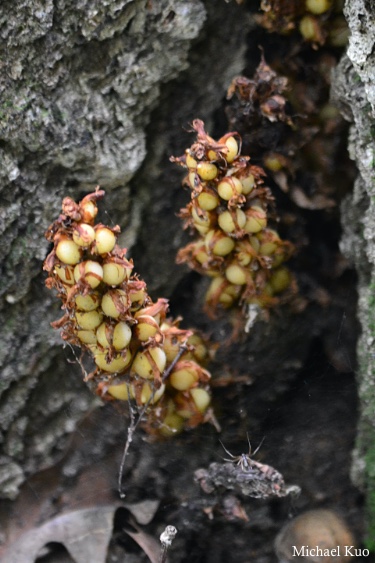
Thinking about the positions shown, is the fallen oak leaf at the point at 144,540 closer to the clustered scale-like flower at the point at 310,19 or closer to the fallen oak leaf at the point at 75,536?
the fallen oak leaf at the point at 75,536

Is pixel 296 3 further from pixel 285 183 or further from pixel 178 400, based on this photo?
pixel 178 400

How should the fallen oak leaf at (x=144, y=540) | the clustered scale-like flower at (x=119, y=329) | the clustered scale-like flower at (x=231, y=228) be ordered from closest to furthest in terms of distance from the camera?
the clustered scale-like flower at (x=119, y=329), the clustered scale-like flower at (x=231, y=228), the fallen oak leaf at (x=144, y=540)

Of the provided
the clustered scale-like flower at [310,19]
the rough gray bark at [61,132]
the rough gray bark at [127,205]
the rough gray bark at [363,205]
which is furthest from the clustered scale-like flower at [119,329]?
the clustered scale-like flower at [310,19]

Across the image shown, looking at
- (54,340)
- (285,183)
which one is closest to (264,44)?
(285,183)

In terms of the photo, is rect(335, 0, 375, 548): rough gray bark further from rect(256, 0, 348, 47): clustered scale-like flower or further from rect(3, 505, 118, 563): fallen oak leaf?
rect(3, 505, 118, 563): fallen oak leaf

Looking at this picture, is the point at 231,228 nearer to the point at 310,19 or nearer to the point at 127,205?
the point at 127,205

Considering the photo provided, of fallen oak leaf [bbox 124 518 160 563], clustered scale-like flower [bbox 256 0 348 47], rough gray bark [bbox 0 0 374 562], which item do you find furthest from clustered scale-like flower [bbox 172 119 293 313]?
fallen oak leaf [bbox 124 518 160 563]

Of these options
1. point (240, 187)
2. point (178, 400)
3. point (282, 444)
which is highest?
point (240, 187)

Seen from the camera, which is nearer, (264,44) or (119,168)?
(119,168)
